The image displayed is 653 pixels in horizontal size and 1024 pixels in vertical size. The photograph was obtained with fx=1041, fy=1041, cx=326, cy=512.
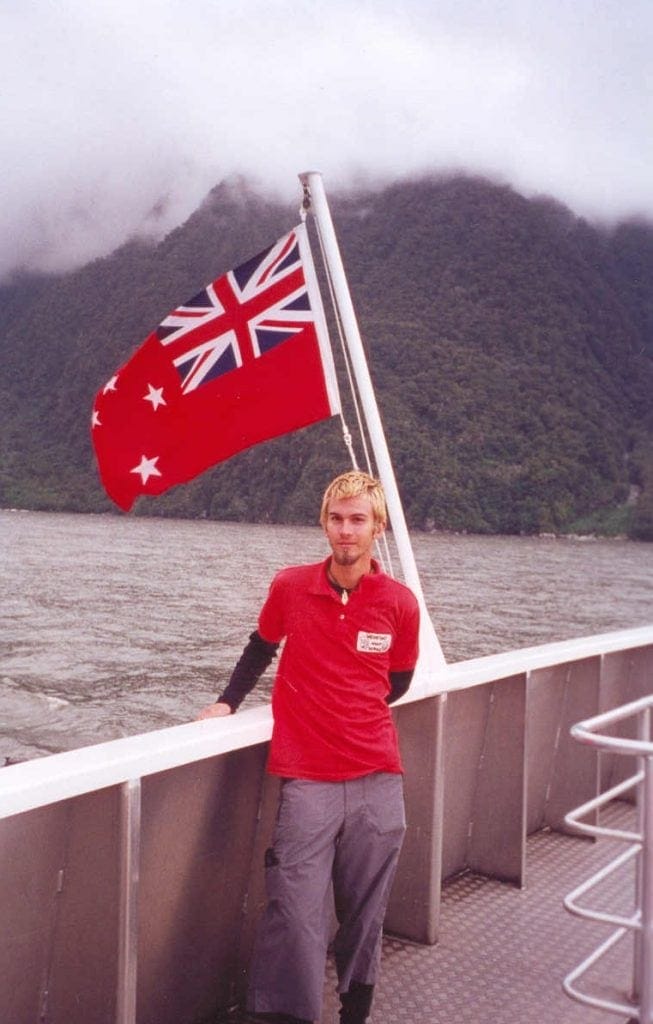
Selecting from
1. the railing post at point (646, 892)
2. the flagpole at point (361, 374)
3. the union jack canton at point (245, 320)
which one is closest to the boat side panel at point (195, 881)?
the flagpole at point (361, 374)

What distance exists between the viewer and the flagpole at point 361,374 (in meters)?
3.31

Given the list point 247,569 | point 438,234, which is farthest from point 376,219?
point 247,569

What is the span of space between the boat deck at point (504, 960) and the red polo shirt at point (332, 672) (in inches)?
31.2

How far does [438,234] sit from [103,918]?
113788 mm

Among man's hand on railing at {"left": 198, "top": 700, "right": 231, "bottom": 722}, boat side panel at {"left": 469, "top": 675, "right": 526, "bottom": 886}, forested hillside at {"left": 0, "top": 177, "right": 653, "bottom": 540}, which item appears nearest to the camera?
man's hand on railing at {"left": 198, "top": 700, "right": 231, "bottom": 722}

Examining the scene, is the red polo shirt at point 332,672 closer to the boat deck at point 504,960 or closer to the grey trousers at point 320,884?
the grey trousers at point 320,884

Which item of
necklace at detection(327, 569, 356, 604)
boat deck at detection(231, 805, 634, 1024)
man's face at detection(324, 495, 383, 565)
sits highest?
man's face at detection(324, 495, 383, 565)

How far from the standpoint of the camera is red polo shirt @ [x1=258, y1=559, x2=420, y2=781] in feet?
8.14

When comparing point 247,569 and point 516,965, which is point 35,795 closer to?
point 516,965

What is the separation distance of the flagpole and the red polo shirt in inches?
27.4

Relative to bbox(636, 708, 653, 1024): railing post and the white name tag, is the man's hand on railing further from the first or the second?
bbox(636, 708, 653, 1024): railing post

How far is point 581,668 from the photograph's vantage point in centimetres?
434

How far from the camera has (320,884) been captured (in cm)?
240

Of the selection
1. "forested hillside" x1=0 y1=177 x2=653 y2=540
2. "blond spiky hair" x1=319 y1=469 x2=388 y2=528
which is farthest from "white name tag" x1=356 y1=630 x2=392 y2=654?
"forested hillside" x1=0 y1=177 x2=653 y2=540
